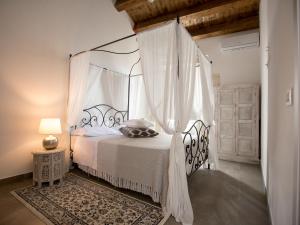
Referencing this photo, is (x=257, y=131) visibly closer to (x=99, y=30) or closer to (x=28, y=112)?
(x=99, y=30)

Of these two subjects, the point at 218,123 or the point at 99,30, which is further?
the point at 218,123

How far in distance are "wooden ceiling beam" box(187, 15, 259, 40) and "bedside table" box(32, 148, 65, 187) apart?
4407 millimetres

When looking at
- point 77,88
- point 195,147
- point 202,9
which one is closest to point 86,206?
point 195,147

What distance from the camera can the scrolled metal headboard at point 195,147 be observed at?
8.20ft

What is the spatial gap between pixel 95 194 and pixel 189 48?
223 cm

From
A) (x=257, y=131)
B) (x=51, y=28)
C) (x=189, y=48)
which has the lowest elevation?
(x=257, y=131)

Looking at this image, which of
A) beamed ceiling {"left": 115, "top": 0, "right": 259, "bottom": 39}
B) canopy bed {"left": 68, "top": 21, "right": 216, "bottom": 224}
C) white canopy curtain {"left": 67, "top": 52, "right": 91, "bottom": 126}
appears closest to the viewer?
canopy bed {"left": 68, "top": 21, "right": 216, "bottom": 224}

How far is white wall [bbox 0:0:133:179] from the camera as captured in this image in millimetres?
2537

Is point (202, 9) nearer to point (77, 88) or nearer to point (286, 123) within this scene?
point (77, 88)

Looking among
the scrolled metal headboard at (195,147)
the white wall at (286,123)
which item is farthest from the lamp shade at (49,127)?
the white wall at (286,123)

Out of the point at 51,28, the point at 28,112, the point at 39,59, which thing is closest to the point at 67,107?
the point at 28,112

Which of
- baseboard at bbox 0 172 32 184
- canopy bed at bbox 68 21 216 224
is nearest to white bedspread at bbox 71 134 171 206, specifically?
canopy bed at bbox 68 21 216 224

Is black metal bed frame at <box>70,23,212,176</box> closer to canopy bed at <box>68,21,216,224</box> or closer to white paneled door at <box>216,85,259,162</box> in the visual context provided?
canopy bed at <box>68,21,216,224</box>

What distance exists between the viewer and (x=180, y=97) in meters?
1.93
